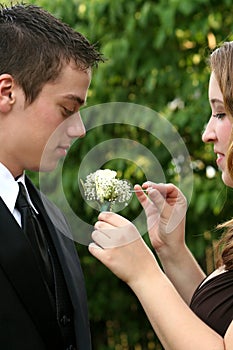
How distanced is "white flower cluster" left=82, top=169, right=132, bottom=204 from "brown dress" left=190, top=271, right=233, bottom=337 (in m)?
0.49

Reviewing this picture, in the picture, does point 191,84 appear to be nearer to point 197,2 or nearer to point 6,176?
point 197,2

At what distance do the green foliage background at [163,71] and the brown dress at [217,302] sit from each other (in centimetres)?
207

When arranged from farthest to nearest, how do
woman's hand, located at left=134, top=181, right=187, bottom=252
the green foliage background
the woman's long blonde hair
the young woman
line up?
the green foliage background
woman's hand, located at left=134, top=181, right=187, bottom=252
the woman's long blonde hair
the young woman

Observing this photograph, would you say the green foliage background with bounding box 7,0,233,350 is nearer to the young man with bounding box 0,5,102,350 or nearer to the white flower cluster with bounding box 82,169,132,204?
the young man with bounding box 0,5,102,350

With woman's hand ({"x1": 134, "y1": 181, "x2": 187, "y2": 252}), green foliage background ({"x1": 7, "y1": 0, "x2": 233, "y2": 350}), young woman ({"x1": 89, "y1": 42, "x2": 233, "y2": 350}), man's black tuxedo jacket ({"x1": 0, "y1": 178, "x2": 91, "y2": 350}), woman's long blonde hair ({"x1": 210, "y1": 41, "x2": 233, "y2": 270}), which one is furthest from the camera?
green foliage background ({"x1": 7, "y1": 0, "x2": 233, "y2": 350})

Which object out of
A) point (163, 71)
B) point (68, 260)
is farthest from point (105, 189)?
point (163, 71)

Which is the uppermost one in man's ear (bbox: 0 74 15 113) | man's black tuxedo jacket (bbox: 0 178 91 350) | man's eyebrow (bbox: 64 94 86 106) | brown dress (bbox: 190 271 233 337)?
man's ear (bbox: 0 74 15 113)

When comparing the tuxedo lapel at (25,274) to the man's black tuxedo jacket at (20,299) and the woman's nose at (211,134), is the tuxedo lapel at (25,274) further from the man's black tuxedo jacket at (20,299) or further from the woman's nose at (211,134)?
the woman's nose at (211,134)

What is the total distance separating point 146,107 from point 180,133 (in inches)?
11.9

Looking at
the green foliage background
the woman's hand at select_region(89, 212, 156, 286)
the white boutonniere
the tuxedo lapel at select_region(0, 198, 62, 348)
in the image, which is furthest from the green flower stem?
the green foliage background

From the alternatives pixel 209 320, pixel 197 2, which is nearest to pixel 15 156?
pixel 209 320

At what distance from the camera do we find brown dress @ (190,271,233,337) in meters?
2.91

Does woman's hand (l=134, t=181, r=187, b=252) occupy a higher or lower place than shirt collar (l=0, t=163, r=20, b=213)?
lower

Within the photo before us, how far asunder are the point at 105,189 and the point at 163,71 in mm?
2874
